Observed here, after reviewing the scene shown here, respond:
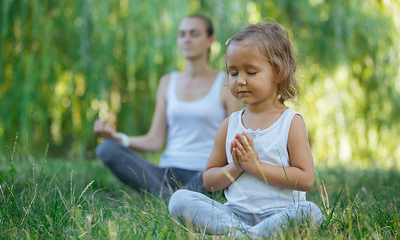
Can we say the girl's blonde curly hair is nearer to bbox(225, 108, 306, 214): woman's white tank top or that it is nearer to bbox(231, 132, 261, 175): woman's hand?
bbox(225, 108, 306, 214): woman's white tank top

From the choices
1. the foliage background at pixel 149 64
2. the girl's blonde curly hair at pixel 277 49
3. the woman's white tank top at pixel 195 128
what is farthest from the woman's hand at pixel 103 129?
the girl's blonde curly hair at pixel 277 49

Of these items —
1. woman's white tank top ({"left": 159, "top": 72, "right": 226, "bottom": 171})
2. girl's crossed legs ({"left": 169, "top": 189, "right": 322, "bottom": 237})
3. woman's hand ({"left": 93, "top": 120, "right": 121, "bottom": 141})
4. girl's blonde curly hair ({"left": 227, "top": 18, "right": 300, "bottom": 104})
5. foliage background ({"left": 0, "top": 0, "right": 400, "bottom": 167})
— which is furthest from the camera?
foliage background ({"left": 0, "top": 0, "right": 400, "bottom": 167})

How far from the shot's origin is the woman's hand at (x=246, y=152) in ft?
3.99

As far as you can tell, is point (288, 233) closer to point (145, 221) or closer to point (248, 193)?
point (248, 193)

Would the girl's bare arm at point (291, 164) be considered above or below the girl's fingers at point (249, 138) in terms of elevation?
below

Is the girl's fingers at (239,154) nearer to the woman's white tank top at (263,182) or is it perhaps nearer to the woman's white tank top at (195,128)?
the woman's white tank top at (263,182)

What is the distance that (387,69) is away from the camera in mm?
3512

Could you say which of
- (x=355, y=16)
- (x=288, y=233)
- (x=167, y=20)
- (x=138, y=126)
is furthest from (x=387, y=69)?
(x=288, y=233)

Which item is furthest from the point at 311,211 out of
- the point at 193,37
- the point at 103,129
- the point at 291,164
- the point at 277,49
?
the point at 193,37

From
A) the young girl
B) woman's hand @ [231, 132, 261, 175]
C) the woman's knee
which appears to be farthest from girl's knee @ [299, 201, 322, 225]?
the woman's knee

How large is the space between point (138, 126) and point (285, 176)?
2557 millimetres

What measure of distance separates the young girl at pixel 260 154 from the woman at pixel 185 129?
0.78 meters

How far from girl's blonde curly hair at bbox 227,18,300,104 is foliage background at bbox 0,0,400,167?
5.42 ft

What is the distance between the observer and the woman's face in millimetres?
2404
